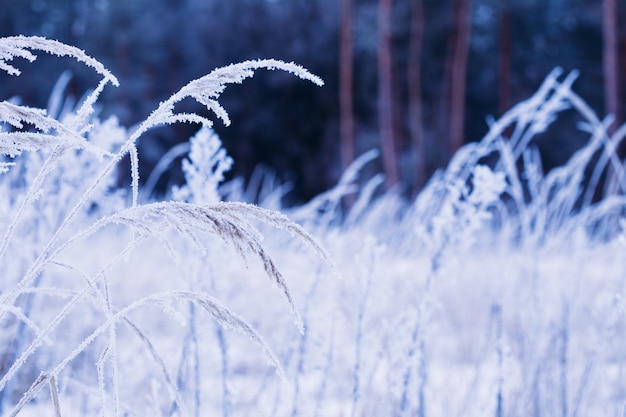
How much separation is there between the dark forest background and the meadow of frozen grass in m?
12.0

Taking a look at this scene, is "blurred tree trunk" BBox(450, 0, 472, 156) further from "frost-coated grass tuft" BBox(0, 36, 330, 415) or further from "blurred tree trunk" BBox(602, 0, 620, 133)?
"frost-coated grass tuft" BBox(0, 36, 330, 415)

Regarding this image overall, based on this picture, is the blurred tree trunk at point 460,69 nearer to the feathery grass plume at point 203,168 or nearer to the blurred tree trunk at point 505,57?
the blurred tree trunk at point 505,57

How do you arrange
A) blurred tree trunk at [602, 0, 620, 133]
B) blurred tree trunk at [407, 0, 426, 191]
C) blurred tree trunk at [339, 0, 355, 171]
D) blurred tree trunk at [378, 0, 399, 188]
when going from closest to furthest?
blurred tree trunk at [602, 0, 620, 133] → blurred tree trunk at [378, 0, 399, 188] → blurred tree trunk at [339, 0, 355, 171] → blurred tree trunk at [407, 0, 426, 191]

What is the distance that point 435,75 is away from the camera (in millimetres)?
17672

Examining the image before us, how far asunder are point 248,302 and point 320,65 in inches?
596

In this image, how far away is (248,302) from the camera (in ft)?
8.02

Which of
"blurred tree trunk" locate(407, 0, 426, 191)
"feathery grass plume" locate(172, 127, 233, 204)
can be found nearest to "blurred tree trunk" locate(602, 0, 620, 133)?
"blurred tree trunk" locate(407, 0, 426, 191)

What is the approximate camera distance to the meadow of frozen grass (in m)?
0.67

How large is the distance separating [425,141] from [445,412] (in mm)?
16089

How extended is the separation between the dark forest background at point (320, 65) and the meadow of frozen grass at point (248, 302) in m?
12.0

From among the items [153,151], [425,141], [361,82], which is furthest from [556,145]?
[153,151]

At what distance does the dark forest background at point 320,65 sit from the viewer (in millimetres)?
14648

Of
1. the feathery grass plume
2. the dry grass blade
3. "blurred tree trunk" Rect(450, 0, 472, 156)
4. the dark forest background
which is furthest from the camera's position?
the dark forest background

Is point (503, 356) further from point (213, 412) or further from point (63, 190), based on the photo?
point (63, 190)
